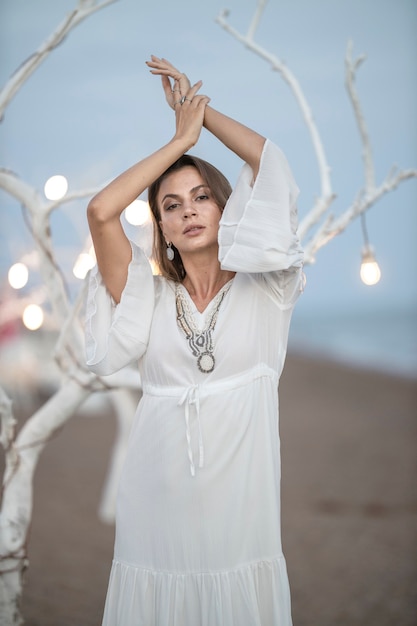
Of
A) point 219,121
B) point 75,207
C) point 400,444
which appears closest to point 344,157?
point 75,207

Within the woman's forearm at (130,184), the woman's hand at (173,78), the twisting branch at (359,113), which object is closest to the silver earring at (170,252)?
the woman's forearm at (130,184)

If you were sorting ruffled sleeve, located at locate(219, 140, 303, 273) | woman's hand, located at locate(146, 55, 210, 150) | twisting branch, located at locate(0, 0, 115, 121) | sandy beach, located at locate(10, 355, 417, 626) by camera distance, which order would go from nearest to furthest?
ruffled sleeve, located at locate(219, 140, 303, 273), woman's hand, located at locate(146, 55, 210, 150), twisting branch, located at locate(0, 0, 115, 121), sandy beach, located at locate(10, 355, 417, 626)

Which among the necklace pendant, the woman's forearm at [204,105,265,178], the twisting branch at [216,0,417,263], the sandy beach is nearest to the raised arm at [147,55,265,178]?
the woman's forearm at [204,105,265,178]

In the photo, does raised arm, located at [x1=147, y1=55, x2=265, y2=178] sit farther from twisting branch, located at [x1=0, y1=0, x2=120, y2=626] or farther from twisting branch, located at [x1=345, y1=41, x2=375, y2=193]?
twisting branch, located at [x1=345, y1=41, x2=375, y2=193]

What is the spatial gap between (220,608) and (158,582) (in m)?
0.17

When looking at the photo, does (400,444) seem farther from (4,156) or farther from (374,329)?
(374,329)

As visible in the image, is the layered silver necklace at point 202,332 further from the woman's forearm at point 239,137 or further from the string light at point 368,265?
the string light at point 368,265

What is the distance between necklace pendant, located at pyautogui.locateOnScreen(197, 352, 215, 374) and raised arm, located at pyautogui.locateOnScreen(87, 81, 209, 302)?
0.94ft

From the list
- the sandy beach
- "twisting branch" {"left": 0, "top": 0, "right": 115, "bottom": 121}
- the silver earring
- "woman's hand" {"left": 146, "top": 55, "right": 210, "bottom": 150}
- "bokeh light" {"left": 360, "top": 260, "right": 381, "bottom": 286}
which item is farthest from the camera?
the sandy beach

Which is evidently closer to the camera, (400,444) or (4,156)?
(4,156)

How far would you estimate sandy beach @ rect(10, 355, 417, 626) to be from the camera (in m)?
4.38

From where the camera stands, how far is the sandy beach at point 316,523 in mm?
4375

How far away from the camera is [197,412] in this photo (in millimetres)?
2002

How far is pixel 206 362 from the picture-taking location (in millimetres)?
2031
